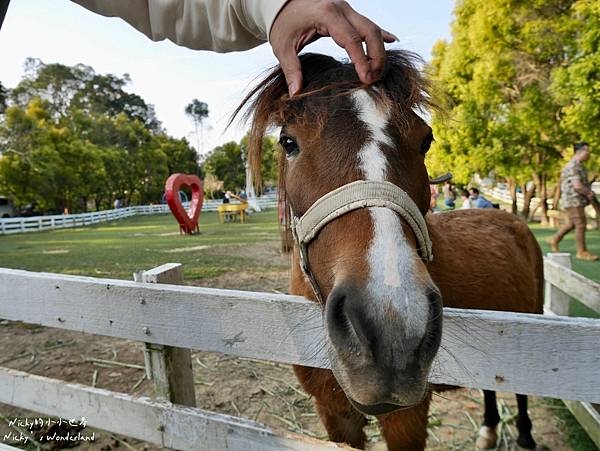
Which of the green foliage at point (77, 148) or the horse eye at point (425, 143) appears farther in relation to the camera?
the green foliage at point (77, 148)

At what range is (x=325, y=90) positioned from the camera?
1426mm

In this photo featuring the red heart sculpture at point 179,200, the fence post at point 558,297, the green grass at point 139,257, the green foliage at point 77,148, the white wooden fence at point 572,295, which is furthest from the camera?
the green foliage at point 77,148

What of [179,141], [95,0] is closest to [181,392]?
[95,0]

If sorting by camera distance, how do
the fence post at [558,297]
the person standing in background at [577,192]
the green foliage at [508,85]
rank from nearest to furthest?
the fence post at [558,297] < the person standing in background at [577,192] < the green foliage at [508,85]

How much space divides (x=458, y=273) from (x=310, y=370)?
963 mm

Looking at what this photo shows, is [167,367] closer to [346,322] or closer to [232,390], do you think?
[346,322]

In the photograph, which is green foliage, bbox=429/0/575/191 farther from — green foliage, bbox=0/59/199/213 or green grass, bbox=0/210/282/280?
green foliage, bbox=0/59/199/213

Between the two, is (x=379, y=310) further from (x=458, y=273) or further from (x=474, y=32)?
(x=474, y=32)

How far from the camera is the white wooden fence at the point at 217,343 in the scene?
131cm

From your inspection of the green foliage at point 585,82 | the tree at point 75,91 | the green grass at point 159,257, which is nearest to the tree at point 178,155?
the tree at point 75,91

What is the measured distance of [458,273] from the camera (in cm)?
214

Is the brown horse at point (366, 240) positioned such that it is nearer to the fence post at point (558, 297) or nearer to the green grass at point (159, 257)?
the fence post at point (558, 297)

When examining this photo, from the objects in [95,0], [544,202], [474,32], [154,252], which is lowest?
[154,252]

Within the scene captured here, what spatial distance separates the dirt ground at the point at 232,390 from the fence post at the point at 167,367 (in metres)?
1.13
